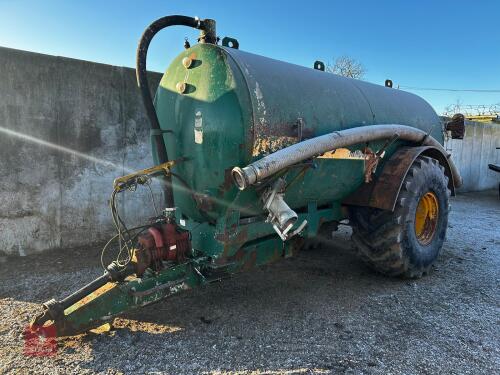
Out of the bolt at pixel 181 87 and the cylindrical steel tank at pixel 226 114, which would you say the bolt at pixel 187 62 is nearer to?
the cylindrical steel tank at pixel 226 114

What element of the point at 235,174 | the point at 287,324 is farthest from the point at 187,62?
the point at 287,324

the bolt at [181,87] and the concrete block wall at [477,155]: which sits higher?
the bolt at [181,87]

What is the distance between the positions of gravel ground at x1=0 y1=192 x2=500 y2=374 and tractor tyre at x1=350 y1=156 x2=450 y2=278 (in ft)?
0.73

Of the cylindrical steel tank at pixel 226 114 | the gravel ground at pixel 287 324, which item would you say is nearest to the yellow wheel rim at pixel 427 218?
the gravel ground at pixel 287 324

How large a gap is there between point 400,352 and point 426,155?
110 inches

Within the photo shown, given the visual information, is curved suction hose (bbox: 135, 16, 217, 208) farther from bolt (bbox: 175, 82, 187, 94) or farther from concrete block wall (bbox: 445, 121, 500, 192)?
concrete block wall (bbox: 445, 121, 500, 192)

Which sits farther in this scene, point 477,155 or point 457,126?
point 477,155

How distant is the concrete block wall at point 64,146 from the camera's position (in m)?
4.64

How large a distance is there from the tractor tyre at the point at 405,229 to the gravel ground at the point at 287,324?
0.73ft

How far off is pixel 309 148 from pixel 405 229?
167 cm

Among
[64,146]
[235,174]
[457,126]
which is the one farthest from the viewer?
[457,126]

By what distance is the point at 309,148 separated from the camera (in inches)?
121

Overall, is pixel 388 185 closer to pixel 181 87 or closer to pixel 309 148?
pixel 309 148

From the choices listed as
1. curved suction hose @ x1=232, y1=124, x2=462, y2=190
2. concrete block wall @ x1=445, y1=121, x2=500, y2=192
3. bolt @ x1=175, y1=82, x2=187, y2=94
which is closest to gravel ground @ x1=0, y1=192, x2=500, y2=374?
curved suction hose @ x1=232, y1=124, x2=462, y2=190
